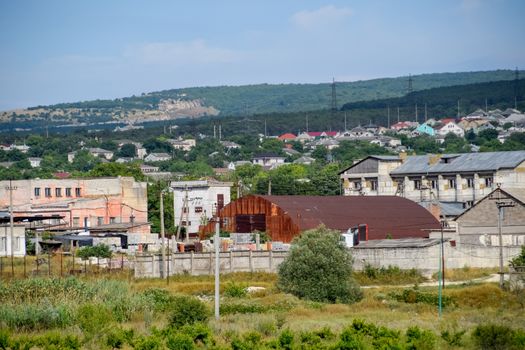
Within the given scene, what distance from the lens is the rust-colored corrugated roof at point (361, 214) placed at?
73.4 meters

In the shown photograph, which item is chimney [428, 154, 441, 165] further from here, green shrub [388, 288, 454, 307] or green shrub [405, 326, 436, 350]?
green shrub [405, 326, 436, 350]

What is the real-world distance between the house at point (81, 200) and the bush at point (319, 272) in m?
32.6

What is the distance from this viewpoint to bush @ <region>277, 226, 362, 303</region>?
5197cm

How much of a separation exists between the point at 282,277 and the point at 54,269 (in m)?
12.8

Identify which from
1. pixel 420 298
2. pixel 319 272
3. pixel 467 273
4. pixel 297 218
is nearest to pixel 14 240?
pixel 297 218

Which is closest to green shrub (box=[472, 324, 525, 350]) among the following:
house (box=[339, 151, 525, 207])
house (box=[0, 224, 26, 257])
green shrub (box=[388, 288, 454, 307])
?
green shrub (box=[388, 288, 454, 307])

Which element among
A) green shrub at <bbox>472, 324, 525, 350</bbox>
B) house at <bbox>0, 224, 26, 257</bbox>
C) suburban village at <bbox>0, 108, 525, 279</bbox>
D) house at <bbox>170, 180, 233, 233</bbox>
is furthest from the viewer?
house at <bbox>170, 180, 233, 233</bbox>

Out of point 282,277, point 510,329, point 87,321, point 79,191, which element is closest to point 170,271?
point 282,277

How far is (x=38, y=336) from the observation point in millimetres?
39031

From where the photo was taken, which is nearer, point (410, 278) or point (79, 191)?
point (410, 278)

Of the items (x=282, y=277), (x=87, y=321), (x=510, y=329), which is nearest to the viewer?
(x=510, y=329)

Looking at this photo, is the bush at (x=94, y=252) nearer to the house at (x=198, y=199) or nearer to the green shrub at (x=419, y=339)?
the house at (x=198, y=199)

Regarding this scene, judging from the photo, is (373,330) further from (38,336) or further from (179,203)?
(179,203)

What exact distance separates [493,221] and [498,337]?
36575mm
